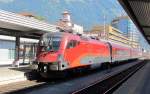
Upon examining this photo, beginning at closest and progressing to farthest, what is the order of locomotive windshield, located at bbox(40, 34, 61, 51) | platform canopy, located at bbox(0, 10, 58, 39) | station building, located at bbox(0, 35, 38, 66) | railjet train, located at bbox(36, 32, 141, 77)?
railjet train, located at bbox(36, 32, 141, 77)
locomotive windshield, located at bbox(40, 34, 61, 51)
platform canopy, located at bbox(0, 10, 58, 39)
station building, located at bbox(0, 35, 38, 66)

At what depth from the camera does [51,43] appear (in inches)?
923

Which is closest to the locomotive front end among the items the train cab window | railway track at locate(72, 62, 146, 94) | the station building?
→ the train cab window

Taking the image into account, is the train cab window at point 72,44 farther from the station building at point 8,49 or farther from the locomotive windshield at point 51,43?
the station building at point 8,49

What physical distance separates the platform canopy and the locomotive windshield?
3.77 metres

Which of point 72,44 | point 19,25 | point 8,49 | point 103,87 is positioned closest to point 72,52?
point 72,44

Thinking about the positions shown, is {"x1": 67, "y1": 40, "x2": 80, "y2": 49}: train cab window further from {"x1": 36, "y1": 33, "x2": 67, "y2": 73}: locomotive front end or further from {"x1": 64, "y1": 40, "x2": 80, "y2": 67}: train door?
{"x1": 36, "y1": 33, "x2": 67, "y2": 73}: locomotive front end

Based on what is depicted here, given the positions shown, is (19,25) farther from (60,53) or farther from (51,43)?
(60,53)

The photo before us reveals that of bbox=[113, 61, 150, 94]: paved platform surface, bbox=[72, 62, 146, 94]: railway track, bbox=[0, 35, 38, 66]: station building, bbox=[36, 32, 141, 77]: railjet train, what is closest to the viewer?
bbox=[72, 62, 146, 94]: railway track

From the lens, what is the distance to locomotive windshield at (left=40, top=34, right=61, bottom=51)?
915 inches

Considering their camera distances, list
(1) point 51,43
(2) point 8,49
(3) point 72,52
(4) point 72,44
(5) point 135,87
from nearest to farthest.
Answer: (5) point 135,87 → (1) point 51,43 → (3) point 72,52 → (4) point 72,44 → (2) point 8,49

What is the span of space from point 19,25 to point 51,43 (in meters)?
5.26

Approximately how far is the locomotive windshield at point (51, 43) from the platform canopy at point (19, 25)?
12.4 feet

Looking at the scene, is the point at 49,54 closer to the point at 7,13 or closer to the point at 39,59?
the point at 39,59

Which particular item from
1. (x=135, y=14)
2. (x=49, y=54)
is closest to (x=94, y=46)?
(x=135, y=14)
